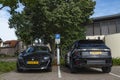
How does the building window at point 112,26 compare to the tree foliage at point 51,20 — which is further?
the building window at point 112,26

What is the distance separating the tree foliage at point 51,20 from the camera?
123ft

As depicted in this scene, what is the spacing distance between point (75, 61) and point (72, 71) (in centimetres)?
88

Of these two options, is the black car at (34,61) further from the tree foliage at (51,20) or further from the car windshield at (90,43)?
the tree foliage at (51,20)

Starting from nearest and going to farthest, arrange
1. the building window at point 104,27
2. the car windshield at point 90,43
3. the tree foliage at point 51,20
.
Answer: the car windshield at point 90,43, the tree foliage at point 51,20, the building window at point 104,27

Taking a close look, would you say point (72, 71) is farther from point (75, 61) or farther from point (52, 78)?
point (52, 78)

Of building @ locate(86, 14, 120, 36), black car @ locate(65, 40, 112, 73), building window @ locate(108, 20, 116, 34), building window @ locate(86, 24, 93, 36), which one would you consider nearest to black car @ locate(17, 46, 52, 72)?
black car @ locate(65, 40, 112, 73)

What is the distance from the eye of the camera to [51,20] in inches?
1460

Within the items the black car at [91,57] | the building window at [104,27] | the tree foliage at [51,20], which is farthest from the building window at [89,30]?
the black car at [91,57]

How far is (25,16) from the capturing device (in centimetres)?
3919

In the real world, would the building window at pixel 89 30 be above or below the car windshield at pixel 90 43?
above

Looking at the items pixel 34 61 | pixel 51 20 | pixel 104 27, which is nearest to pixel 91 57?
pixel 34 61

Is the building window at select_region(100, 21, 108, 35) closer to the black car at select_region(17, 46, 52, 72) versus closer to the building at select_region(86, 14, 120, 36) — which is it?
the building at select_region(86, 14, 120, 36)

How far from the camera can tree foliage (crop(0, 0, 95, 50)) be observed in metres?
37.6

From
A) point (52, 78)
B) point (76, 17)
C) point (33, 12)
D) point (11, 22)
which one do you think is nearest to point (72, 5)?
point (76, 17)
